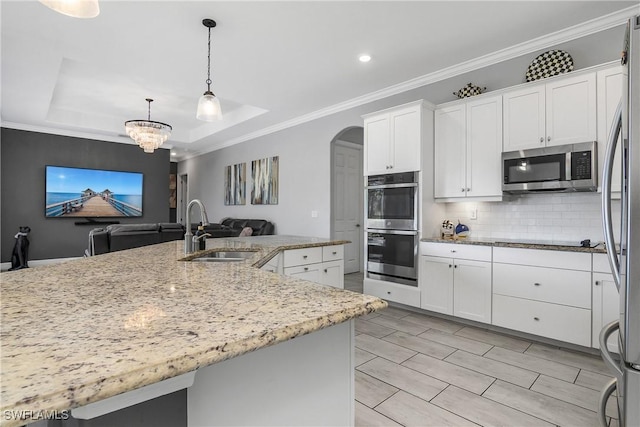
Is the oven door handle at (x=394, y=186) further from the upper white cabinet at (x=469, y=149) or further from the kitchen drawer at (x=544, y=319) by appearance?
the kitchen drawer at (x=544, y=319)

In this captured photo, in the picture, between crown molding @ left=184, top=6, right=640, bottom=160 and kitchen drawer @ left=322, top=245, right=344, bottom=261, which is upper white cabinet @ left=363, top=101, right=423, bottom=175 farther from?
kitchen drawer @ left=322, top=245, right=344, bottom=261

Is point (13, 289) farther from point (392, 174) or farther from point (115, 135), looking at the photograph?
point (115, 135)

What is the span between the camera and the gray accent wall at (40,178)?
6137 mm

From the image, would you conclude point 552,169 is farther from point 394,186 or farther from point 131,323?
point 131,323

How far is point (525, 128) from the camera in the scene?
3084mm

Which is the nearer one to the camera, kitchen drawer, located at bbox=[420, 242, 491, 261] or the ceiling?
the ceiling

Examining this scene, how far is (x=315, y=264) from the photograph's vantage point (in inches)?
119

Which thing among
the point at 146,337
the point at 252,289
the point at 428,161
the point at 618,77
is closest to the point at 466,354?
the point at 428,161

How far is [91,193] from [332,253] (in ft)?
20.3

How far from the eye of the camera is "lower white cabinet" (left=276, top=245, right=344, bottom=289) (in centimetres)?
281

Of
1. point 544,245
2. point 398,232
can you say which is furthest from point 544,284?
point 398,232

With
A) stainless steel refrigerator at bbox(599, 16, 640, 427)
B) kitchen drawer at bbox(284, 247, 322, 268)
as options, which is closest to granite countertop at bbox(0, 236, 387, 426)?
stainless steel refrigerator at bbox(599, 16, 640, 427)

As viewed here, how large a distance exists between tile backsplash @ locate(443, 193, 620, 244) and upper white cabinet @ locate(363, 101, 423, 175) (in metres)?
0.79

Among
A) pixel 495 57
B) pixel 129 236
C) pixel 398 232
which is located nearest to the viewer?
pixel 495 57
